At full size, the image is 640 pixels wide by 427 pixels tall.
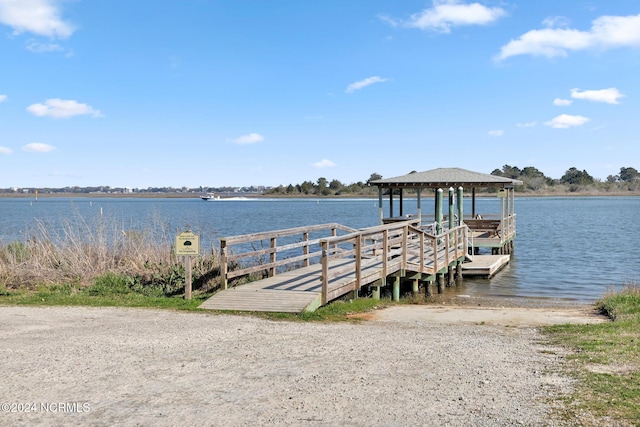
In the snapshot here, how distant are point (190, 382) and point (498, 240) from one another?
19051 mm

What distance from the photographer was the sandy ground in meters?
5.23

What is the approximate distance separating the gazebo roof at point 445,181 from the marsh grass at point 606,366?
451 inches

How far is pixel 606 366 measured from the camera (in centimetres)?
673

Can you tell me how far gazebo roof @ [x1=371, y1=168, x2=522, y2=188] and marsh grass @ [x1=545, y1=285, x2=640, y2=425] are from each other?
11.5m

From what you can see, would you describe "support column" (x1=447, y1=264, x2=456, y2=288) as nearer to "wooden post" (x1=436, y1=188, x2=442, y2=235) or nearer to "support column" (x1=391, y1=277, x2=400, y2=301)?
"wooden post" (x1=436, y1=188, x2=442, y2=235)

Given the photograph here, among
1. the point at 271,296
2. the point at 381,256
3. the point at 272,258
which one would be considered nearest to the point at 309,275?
the point at 272,258

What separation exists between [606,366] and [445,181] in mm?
15731

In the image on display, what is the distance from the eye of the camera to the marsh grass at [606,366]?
17.3ft

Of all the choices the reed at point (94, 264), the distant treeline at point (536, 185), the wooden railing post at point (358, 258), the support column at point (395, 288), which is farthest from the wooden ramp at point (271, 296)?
the distant treeline at point (536, 185)

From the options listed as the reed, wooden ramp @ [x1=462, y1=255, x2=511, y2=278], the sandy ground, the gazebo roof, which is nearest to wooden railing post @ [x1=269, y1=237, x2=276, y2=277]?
the reed

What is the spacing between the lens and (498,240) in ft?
76.7

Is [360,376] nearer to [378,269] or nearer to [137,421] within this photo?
[137,421]

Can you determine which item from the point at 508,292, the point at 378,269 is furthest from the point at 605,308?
the point at 508,292

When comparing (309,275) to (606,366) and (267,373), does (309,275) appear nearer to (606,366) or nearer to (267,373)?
(267,373)
